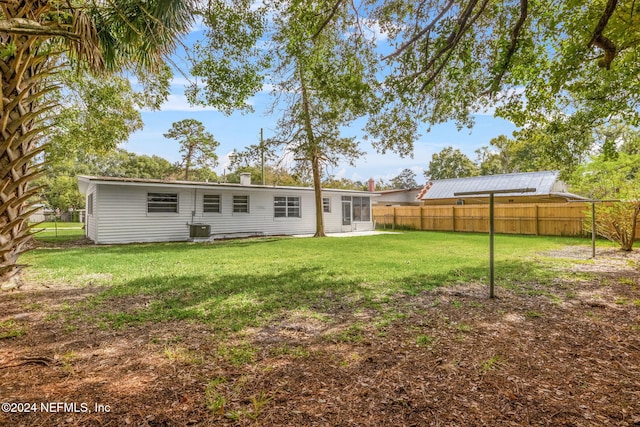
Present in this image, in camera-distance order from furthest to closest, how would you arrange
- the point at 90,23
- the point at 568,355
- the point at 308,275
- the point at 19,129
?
the point at 308,275 → the point at 90,23 → the point at 19,129 → the point at 568,355

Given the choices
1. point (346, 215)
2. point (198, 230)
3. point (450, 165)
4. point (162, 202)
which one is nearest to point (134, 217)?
point (162, 202)

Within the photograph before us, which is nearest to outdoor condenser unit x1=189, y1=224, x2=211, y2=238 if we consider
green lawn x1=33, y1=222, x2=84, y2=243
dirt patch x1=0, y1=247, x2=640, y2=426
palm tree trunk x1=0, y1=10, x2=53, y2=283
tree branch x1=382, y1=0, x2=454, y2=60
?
green lawn x1=33, y1=222, x2=84, y2=243

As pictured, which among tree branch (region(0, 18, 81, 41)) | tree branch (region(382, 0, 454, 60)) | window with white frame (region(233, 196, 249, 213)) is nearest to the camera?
tree branch (region(0, 18, 81, 41))

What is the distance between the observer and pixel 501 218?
17.7m

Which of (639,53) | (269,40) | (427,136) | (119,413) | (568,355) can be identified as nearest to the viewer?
(119,413)

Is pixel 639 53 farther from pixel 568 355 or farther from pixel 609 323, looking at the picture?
pixel 568 355

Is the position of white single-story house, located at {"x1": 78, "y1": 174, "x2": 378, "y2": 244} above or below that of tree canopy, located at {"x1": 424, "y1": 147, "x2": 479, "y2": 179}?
below

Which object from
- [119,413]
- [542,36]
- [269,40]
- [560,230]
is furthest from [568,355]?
[560,230]

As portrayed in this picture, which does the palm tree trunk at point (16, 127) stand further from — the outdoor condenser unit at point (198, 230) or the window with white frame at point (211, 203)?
the window with white frame at point (211, 203)

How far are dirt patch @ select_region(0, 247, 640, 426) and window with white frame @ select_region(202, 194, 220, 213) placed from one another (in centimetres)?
1103

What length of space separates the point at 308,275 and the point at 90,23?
204 inches

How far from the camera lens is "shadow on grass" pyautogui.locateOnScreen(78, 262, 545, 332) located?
4086mm

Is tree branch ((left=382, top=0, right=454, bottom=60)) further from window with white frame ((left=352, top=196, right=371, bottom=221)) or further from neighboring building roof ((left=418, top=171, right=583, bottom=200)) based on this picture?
neighboring building roof ((left=418, top=171, right=583, bottom=200))

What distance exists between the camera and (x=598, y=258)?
28.5ft
